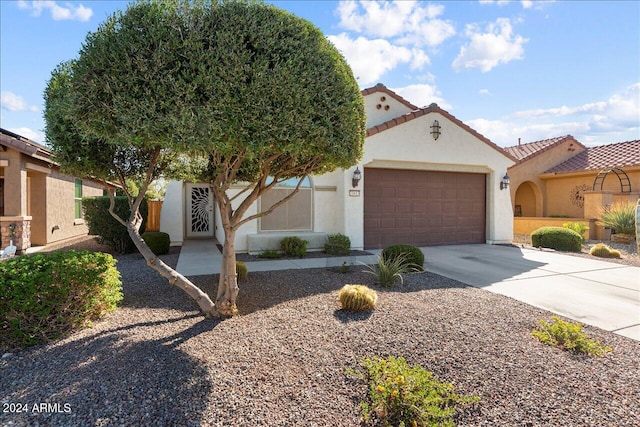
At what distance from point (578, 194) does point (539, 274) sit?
1288cm

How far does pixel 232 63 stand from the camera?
3.39 meters

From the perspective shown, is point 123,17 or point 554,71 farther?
point 554,71

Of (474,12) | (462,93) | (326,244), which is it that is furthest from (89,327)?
(462,93)

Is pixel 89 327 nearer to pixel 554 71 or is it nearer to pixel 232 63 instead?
pixel 232 63

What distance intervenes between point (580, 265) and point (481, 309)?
5.47m

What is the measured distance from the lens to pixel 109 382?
2912mm

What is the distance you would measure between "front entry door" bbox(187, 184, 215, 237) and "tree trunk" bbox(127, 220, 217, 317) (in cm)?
1028

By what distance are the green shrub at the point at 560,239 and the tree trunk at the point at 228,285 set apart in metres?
11.1

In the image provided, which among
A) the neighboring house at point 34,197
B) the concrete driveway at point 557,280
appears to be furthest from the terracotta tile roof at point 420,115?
the neighboring house at point 34,197

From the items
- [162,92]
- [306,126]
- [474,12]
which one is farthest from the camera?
[474,12]

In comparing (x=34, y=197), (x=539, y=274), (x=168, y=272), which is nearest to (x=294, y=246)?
(x=168, y=272)

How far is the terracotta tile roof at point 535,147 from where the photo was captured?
18.3 meters

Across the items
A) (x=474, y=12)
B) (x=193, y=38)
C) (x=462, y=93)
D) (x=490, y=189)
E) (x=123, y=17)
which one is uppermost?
(x=474, y=12)

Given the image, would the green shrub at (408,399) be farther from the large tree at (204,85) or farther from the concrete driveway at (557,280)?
the concrete driveway at (557,280)
